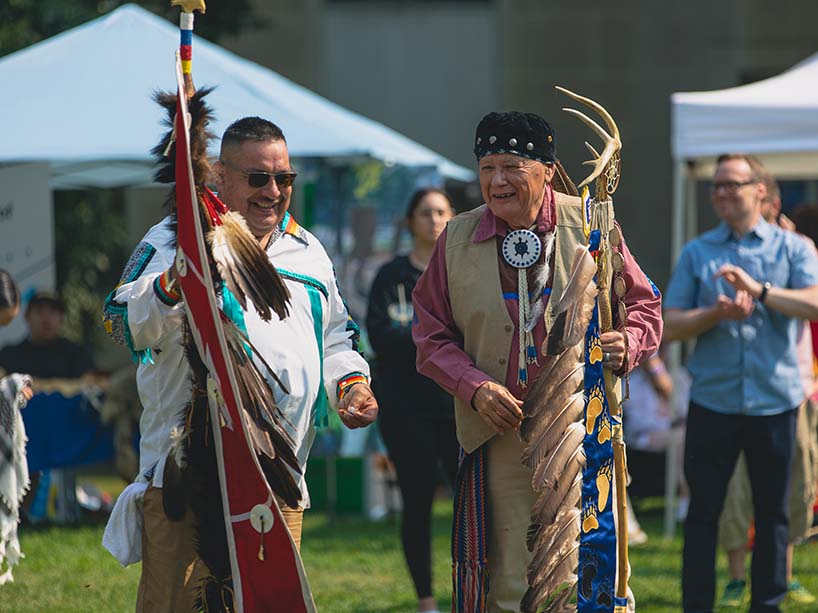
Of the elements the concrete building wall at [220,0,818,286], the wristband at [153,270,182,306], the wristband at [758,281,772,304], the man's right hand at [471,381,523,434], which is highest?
the concrete building wall at [220,0,818,286]

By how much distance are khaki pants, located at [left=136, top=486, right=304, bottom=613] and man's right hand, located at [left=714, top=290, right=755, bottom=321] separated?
2561 mm

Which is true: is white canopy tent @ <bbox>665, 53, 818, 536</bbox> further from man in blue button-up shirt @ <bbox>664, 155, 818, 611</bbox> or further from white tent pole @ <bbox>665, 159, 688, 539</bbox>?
man in blue button-up shirt @ <bbox>664, 155, 818, 611</bbox>

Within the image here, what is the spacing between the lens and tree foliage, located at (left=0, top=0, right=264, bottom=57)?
10.7 m

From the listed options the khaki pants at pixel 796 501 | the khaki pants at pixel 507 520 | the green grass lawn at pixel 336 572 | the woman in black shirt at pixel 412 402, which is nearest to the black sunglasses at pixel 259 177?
the khaki pants at pixel 507 520

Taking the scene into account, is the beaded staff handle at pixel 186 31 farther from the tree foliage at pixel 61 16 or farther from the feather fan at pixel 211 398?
the tree foliage at pixel 61 16

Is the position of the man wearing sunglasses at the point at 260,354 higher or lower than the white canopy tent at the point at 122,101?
lower

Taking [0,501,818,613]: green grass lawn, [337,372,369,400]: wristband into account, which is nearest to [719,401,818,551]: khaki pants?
[0,501,818,613]: green grass lawn

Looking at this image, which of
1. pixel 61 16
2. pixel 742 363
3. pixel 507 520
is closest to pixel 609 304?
pixel 507 520

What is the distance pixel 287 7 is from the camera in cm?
1371

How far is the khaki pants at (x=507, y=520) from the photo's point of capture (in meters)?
4.04

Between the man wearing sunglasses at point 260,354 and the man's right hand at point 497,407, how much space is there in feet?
1.05

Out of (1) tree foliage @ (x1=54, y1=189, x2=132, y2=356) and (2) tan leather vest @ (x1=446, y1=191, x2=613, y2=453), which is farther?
(1) tree foliage @ (x1=54, y1=189, x2=132, y2=356)

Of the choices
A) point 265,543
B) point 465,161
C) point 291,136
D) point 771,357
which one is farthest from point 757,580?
point 465,161

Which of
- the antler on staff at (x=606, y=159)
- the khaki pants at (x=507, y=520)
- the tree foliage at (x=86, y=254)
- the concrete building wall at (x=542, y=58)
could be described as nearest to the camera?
the antler on staff at (x=606, y=159)
